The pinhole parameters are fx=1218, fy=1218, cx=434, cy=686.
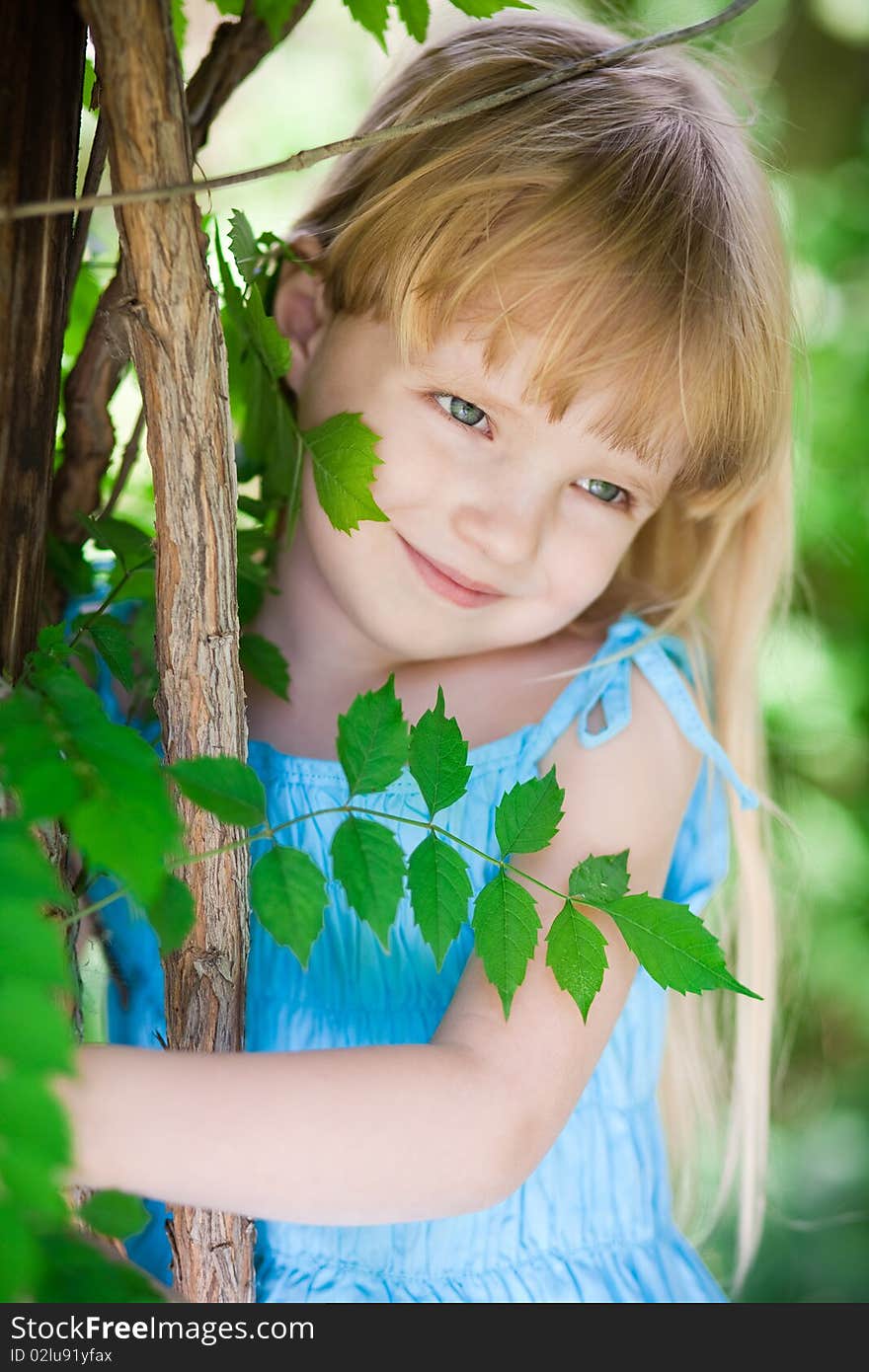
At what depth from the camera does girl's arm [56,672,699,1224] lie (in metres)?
0.69

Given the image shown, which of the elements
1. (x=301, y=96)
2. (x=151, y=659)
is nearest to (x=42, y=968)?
(x=151, y=659)

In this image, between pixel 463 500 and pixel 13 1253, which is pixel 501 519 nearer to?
pixel 463 500

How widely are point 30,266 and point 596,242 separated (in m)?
0.51

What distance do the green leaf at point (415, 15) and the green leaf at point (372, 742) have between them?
405mm

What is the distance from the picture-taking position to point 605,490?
44.0 inches

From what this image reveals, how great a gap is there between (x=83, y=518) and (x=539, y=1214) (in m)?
0.77

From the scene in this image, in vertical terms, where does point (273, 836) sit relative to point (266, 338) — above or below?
below

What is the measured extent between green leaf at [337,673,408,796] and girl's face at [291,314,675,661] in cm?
35

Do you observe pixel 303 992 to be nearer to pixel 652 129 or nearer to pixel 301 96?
pixel 652 129

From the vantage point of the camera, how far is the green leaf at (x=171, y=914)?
0.60 metres

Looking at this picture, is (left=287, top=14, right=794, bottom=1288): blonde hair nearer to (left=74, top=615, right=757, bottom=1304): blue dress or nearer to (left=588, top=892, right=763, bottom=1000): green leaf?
(left=74, top=615, right=757, bottom=1304): blue dress

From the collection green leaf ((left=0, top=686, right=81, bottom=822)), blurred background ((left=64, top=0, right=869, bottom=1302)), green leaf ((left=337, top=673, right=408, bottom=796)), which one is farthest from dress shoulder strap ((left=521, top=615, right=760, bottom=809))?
blurred background ((left=64, top=0, right=869, bottom=1302))

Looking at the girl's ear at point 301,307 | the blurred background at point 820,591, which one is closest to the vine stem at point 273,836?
the girl's ear at point 301,307

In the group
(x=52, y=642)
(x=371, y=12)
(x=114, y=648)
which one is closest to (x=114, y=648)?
(x=114, y=648)
